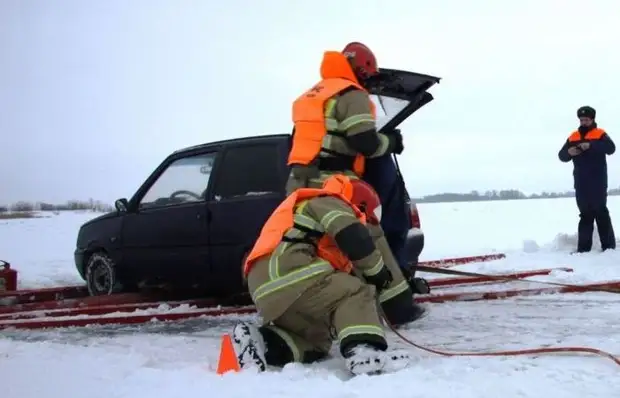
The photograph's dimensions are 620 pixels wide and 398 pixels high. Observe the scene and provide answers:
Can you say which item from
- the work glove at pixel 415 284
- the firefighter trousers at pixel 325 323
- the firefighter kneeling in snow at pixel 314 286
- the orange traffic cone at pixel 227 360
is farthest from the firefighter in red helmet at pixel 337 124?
Result: the orange traffic cone at pixel 227 360

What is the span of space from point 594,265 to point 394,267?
4.06m

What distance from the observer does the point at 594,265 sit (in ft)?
23.6

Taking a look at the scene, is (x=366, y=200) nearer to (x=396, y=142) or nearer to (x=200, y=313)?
(x=396, y=142)

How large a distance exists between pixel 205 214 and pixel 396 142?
6.50ft

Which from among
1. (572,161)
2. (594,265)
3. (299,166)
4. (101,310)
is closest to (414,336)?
(299,166)

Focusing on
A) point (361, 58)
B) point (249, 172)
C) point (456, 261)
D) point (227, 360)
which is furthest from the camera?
point (456, 261)

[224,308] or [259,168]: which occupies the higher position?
[259,168]

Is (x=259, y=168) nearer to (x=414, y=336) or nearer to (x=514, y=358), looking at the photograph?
(x=414, y=336)

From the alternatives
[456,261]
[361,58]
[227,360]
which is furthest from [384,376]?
[456,261]

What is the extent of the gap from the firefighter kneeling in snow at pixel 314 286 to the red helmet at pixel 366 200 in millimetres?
400

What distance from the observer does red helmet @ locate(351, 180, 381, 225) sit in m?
4.09

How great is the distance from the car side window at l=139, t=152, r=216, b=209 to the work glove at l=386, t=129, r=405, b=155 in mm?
1960

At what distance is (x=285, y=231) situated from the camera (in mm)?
3506

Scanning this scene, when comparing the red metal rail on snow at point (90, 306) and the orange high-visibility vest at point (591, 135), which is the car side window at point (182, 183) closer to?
the red metal rail on snow at point (90, 306)
